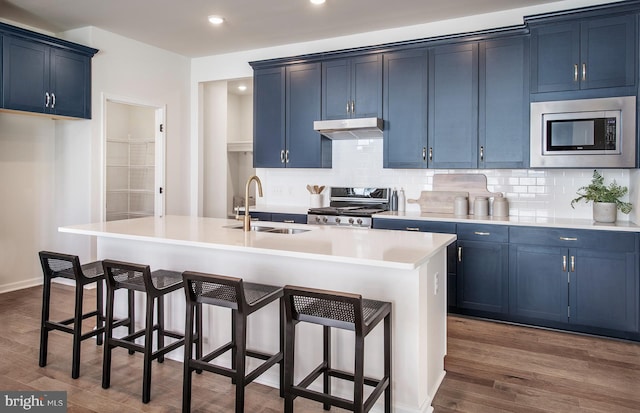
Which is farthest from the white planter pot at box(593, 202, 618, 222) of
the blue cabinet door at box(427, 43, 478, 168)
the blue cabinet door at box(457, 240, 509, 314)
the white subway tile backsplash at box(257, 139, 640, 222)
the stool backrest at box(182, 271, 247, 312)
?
the stool backrest at box(182, 271, 247, 312)

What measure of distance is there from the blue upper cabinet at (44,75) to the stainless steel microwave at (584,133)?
4378 millimetres

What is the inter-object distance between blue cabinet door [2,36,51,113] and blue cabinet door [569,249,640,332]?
495 centimetres

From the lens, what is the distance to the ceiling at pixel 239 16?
4.02 meters

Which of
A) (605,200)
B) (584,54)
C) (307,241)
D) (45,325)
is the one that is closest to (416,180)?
(605,200)

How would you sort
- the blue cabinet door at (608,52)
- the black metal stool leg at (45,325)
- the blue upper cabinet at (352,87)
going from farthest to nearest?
the blue upper cabinet at (352,87)
the blue cabinet door at (608,52)
the black metal stool leg at (45,325)

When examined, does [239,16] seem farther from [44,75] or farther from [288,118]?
[44,75]

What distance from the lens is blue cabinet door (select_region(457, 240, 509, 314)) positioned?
3711 mm

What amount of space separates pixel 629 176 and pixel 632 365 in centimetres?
167

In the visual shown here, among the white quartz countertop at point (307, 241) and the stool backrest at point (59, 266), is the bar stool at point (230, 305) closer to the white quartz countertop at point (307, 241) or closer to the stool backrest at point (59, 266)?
the white quartz countertop at point (307, 241)

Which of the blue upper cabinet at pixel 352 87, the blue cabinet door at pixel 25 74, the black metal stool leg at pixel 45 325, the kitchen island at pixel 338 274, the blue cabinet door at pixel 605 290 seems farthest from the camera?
the blue upper cabinet at pixel 352 87

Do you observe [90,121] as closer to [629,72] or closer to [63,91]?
[63,91]

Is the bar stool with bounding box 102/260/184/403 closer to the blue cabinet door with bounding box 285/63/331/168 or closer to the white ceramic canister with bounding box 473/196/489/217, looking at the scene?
the blue cabinet door with bounding box 285/63/331/168

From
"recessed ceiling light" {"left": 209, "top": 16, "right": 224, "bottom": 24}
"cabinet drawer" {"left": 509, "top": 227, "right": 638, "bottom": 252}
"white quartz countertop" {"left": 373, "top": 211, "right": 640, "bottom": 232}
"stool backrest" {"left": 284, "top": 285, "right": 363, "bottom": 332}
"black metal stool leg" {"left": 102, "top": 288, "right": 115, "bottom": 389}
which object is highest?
"recessed ceiling light" {"left": 209, "top": 16, "right": 224, "bottom": 24}

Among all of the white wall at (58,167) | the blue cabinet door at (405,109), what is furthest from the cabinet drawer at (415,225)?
the white wall at (58,167)
